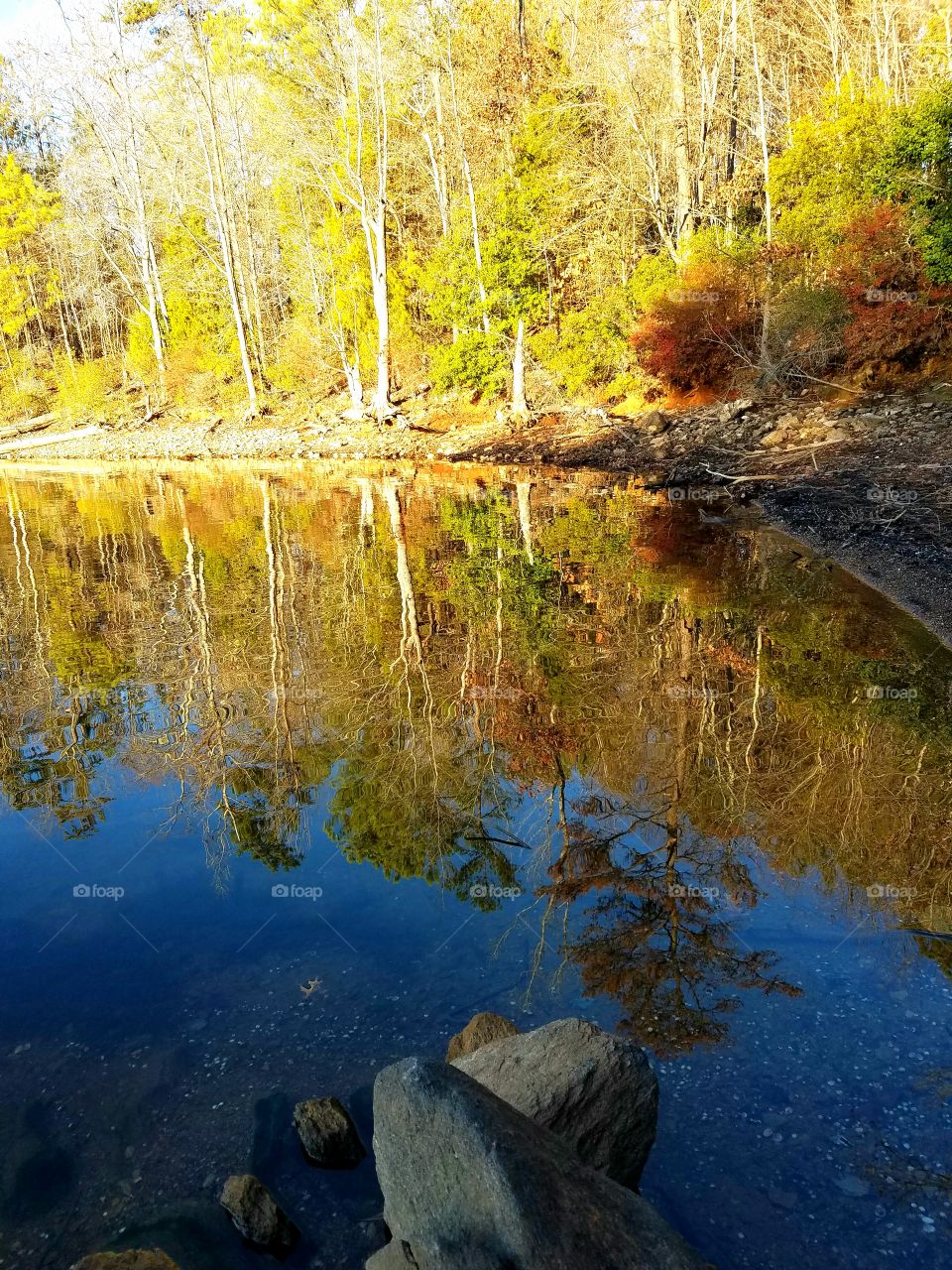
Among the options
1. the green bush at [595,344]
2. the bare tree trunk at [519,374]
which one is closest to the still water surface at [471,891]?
the green bush at [595,344]

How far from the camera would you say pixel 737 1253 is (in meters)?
3.25

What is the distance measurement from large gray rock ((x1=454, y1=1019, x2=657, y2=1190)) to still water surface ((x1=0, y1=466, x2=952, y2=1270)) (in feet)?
1.01

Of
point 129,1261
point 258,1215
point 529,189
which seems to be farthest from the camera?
point 529,189

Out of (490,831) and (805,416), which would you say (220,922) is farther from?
(805,416)

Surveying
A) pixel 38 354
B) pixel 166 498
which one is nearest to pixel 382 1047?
pixel 166 498

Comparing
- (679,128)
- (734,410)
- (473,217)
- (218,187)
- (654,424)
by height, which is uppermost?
(218,187)

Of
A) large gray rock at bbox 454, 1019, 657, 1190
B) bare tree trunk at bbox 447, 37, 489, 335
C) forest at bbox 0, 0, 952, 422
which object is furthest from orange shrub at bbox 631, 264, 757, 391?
large gray rock at bbox 454, 1019, 657, 1190

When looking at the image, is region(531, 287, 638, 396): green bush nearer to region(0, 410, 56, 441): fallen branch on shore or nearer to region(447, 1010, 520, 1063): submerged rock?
region(447, 1010, 520, 1063): submerged rock

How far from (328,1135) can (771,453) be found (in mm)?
18402

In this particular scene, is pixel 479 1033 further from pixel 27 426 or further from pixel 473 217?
pixel 27 426

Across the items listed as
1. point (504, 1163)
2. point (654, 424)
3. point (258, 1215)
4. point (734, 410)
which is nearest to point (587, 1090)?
point (504, 1163)

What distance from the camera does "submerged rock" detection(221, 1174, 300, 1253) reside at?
3.27 meters

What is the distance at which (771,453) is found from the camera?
19438mm

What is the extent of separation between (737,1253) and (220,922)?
3346mm
